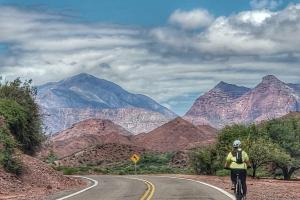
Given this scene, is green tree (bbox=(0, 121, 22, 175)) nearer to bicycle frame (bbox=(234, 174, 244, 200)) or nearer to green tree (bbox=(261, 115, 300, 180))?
bicycle frame (bbox=(234, 174, 244, 200))

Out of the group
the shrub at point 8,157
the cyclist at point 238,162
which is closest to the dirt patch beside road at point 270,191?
the cyclist at point 238,162

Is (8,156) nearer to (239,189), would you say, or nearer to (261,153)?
(239,189)

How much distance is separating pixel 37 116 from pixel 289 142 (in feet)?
93.1

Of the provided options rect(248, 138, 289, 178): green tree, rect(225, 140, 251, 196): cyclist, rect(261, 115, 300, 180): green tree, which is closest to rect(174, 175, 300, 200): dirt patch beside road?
rect(225, 140, 251, 196): cyclist

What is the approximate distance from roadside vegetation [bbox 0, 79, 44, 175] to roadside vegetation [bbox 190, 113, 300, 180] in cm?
1992

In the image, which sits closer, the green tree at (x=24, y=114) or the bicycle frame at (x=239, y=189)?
the bicycle frame at (x=239, y=189)

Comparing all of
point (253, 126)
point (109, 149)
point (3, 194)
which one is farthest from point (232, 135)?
point (109, 149)

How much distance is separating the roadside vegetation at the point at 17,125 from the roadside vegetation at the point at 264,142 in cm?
1992

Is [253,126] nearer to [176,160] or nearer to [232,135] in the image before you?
[232,135]

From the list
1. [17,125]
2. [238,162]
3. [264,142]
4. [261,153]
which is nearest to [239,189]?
[238,162]

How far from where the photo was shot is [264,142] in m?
54.3

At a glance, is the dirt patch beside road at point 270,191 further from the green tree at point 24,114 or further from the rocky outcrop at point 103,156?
the rocky outcrop at point 103,156

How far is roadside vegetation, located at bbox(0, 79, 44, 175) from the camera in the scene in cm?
3234

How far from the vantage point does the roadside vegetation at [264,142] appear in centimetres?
5801
